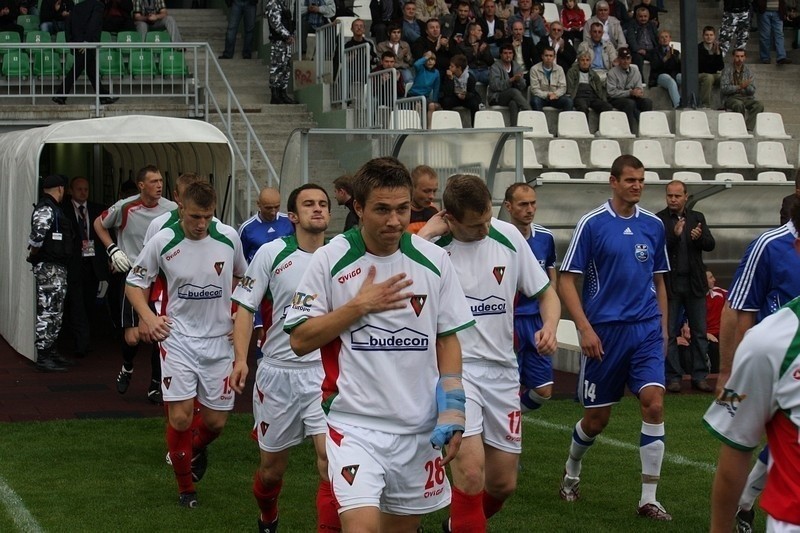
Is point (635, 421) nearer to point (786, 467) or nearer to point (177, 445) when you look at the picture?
point (177, 445)

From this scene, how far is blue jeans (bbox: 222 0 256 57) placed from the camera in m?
23.6

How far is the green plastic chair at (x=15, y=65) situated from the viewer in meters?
20.2

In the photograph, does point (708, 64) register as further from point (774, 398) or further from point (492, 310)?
point (774, 398)

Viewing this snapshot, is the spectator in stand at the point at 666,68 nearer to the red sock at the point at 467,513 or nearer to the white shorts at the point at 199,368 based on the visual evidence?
the white shorts at the point at 199,368

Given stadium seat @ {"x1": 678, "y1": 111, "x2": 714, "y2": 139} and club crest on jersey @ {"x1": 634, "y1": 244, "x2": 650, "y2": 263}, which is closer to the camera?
club crest on jersey @ {"x1": 634, "y1": 244, "x2": 650, "y2": 263}

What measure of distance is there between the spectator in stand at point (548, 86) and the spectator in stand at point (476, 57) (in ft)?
2.50

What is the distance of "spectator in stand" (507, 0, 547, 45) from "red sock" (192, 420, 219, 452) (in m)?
14.8

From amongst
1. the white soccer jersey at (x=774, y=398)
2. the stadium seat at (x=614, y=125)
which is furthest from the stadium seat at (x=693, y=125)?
the white soccer jersey at (x=774, y=398)

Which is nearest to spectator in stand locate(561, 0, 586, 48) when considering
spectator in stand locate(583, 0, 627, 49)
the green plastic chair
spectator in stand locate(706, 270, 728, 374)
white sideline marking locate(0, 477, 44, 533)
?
spectator in stand locate(583, 0, 627, 49)

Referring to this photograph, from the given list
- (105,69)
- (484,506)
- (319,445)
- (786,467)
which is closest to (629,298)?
(484,506)

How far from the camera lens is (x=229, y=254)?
8781 mm

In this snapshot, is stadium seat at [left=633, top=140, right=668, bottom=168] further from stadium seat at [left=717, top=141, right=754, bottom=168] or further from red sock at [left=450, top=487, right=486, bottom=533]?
red sock at [left=450, top=487, right=486, bottom=533]

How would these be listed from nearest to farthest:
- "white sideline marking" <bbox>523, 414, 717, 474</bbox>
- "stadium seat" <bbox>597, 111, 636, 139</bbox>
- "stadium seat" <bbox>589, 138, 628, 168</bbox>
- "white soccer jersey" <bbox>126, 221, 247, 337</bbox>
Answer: "white soccer jersey" <bbox>126, 221, 247, 337</bbox> < "white sideline marking" <bbox>523, 414, 717, 474</bbox> < "stadium seat" <bbox>589, 138, 628, 168</bbox> < "stadium seat" <bbox>597, 111, 636, 139</bbox>

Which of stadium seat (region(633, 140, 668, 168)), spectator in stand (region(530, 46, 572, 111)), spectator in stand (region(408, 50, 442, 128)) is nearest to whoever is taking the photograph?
spectator in stand (region(408, 50, 442, 128))
